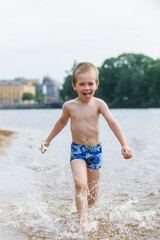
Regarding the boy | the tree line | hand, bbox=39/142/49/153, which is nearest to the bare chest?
the boy

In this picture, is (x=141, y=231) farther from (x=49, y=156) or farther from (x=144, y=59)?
(x=144, y=59)

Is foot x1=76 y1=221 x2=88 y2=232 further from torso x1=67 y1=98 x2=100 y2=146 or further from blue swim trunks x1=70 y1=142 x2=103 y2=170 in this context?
torso x1=67 y1=98 x2=100 y2=146

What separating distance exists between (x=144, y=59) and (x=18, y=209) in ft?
277

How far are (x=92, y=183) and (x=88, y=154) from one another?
38cm

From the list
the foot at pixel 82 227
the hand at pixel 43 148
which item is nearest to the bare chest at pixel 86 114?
the hand at pixel 43 148

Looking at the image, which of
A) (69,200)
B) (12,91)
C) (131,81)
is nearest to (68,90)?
(131,81)

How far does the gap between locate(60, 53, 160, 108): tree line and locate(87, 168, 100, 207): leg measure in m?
68.6

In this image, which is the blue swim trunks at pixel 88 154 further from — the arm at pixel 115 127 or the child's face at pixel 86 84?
the child's face at pixel 86 84

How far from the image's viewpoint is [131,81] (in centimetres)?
8119

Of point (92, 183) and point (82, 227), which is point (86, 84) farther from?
point (82, 227)

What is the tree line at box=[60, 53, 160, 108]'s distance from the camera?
7462cm

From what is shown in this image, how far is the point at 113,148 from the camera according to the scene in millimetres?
10469

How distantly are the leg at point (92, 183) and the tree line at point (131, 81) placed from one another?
68.6 m

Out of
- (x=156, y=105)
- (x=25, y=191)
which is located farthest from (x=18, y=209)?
(x=156, y=105)
